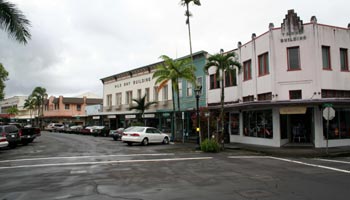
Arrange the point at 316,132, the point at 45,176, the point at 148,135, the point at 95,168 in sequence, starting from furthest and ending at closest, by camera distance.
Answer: the point at 148,135, the point at 316,132, the point at 95,168, the point at 45,176

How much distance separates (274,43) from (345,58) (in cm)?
526

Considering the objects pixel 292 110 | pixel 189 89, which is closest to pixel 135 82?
pixel 189 89

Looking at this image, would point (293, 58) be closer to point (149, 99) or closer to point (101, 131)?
point (149, 99)

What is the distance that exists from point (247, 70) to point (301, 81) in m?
4.95

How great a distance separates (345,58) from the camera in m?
20.9

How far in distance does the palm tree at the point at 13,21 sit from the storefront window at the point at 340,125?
1962 centimetres

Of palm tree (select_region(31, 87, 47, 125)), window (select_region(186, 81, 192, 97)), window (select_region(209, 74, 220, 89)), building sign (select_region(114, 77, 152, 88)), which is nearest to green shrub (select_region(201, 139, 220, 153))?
window (select_region(209, 74, 220, 89))

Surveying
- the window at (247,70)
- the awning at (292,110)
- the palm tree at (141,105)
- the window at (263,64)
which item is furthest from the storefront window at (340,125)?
the palm tree at (141,105)

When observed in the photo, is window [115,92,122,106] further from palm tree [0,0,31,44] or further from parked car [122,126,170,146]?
palm tree [0,0,31,44]

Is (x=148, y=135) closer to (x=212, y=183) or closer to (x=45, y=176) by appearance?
(x=45, y=176)

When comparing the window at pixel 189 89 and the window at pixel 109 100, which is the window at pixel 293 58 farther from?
the window at pixel 109 100

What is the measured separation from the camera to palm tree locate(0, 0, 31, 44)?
13.4m

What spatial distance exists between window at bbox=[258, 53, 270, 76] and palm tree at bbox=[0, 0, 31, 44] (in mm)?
15971

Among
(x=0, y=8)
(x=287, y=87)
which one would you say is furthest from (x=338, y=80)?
(x=0, y=8)
